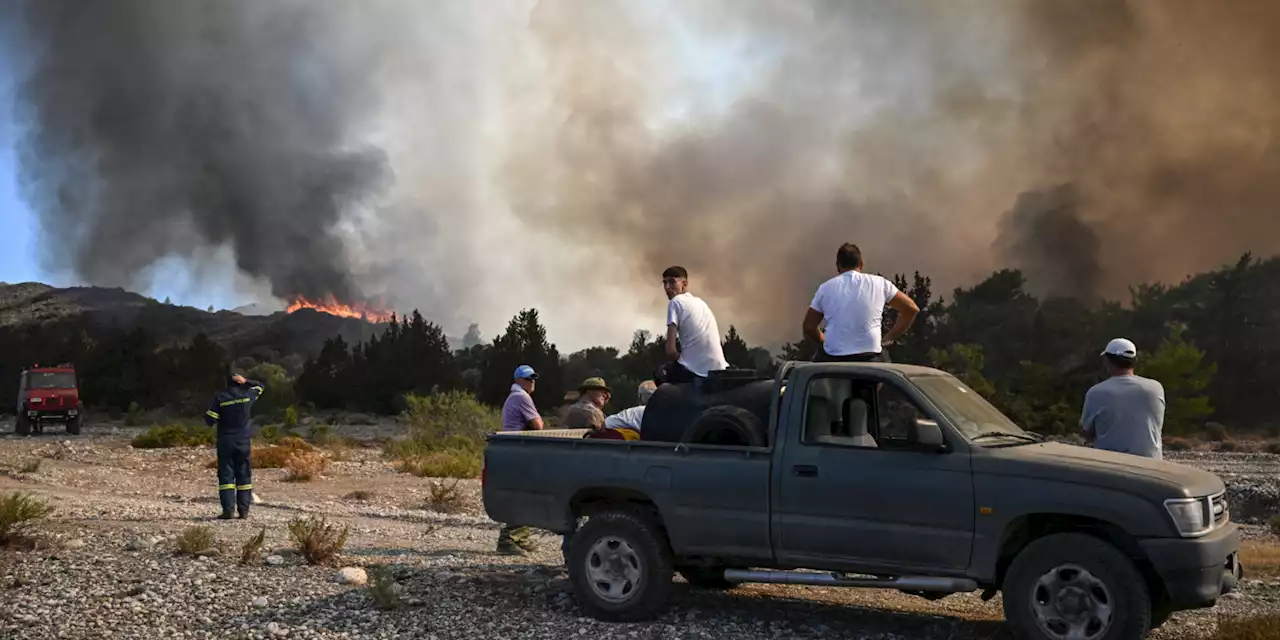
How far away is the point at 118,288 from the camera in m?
101

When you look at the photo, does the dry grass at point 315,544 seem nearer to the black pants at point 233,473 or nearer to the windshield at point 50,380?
the black pants at point 233,473

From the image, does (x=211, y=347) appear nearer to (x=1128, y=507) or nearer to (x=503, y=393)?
(x=503, y=393)

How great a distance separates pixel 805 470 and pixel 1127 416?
233cm

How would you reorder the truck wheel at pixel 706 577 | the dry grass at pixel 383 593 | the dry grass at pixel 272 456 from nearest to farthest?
the dry grass at pixel 383 593 → the truck wheel at pixel 706 577 → the dry grass at pixel 272 456

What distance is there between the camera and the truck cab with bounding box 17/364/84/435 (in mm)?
34781

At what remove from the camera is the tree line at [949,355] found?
42094mm

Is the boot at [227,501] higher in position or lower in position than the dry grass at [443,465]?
lower

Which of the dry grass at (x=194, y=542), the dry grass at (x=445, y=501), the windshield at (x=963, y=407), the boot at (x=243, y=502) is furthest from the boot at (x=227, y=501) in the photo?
the windshield at (x=963, y=407)

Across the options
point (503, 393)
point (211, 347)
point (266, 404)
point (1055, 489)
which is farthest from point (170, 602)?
point (211, 347)

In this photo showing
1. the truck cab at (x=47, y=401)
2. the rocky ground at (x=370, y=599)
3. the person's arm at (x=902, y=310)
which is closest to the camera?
the rocky ground at (x=370, y=599)

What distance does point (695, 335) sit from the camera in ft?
26.4

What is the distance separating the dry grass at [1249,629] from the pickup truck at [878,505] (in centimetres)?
42

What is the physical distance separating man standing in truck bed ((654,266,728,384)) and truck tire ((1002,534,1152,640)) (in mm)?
2548

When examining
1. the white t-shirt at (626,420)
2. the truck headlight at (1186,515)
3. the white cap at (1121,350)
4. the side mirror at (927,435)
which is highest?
the white cap at (1121,350)
